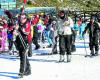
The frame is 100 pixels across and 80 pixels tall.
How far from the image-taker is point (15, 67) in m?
17.5

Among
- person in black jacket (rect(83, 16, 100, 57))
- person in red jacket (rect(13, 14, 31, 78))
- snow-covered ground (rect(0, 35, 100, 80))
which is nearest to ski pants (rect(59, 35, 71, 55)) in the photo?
→ snow-covered ground (rect(0, 35, 100, 80))

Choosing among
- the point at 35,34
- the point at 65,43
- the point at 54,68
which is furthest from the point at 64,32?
the point at 35,34

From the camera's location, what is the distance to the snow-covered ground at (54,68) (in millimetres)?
15258

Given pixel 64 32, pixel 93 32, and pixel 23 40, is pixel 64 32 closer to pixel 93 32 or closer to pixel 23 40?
pixel 93 32

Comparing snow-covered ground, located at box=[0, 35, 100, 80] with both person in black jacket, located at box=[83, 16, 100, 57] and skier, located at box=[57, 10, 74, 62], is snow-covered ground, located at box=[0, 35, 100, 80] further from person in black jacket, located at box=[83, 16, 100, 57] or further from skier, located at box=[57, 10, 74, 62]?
skier, located at box=[57, 10, 74, 62]

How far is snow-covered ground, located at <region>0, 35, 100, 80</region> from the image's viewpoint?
15258mm

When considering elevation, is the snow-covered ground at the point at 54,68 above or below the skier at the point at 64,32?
below

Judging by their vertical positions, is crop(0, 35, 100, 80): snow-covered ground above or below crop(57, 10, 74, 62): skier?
below

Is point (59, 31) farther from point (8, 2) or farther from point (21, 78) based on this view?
point (8, 2)

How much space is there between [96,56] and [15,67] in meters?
4.01

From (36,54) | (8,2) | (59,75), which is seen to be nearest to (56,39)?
(36,54)

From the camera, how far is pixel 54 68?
17000 mm

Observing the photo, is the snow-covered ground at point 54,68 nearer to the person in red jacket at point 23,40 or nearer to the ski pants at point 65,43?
the person in red jacket at point 23,40

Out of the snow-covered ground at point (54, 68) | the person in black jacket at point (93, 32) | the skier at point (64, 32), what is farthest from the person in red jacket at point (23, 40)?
the person in black jacket at point (93, 32)
